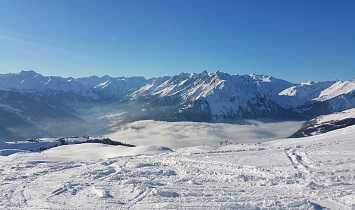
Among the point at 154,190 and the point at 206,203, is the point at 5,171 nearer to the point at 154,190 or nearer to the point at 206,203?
the point at 154,190

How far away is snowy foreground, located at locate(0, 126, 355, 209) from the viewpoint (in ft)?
58.9

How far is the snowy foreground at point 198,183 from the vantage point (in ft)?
58.9

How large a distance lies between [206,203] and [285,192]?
207 inches

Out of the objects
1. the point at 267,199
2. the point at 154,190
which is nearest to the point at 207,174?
the point at 154,190

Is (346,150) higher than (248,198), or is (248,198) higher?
(346,150)

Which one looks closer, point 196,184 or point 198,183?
point 196,184

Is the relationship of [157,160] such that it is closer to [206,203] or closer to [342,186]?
[206,203]

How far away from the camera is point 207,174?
25.2m

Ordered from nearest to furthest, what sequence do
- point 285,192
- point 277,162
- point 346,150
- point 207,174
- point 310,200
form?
point 310,200
point 285,192
point 207,174
point 277,162
point 346,150

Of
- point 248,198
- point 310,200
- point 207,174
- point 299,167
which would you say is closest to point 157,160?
point 207,174

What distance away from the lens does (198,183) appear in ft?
73.4

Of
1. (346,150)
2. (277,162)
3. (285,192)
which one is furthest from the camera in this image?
(346,150)

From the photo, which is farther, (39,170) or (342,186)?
(39,170)

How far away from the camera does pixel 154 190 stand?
2056cm
